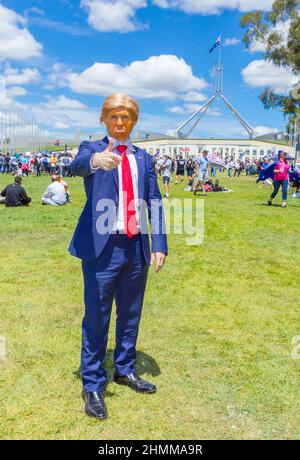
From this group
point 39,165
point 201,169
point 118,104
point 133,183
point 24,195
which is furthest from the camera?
point 39,165

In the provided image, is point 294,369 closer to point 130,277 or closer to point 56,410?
point 130,277

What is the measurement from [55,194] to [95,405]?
39.5ft

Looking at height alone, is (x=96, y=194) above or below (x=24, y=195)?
above

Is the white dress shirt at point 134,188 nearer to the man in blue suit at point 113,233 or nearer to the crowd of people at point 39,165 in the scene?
the man in blue suit at point 113,233

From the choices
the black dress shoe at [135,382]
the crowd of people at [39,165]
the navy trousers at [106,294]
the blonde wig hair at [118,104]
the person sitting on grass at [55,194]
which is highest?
the crowd of people at [39,165]

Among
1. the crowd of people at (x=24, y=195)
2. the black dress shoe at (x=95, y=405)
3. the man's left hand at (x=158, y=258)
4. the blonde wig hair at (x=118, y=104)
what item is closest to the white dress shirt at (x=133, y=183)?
the blonde wig hair at (x=118, y=104)

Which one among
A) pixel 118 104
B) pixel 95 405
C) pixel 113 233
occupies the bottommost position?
pixel 95 405

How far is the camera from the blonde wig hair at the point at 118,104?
119 inches

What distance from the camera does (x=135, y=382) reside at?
11.8ft

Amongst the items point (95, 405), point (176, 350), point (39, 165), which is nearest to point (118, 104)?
point (95, 405)

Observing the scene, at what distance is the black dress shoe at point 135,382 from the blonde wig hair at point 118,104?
2.12m

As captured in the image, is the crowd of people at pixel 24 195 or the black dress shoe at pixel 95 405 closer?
the black dress shoe at pixel 95 405

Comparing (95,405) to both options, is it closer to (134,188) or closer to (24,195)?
(134,188)

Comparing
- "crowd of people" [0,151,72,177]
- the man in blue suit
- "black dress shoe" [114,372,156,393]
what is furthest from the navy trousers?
"crowd of people" [0,151,72,177]
